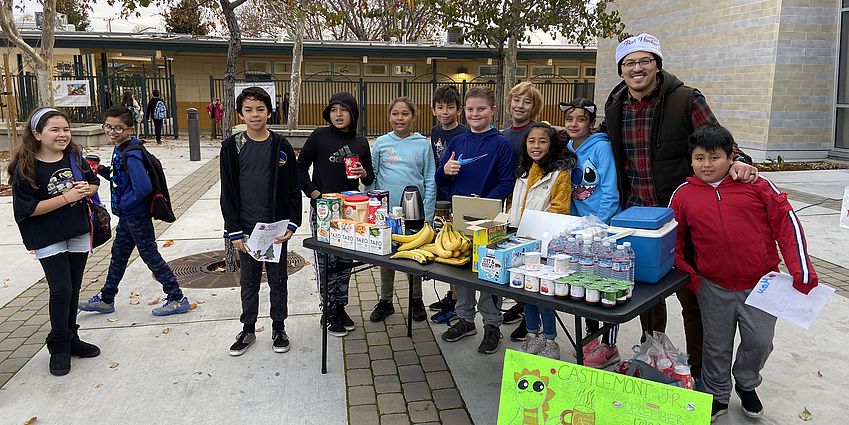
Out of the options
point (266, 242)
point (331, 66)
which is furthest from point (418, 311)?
point (331, 66)

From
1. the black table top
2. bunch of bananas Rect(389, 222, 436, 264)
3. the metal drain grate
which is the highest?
bunch of bananas Rect(389, 222, 436, 264)

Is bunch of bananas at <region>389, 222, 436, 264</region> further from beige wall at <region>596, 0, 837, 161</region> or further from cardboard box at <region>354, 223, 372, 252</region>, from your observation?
beige wall at <region>596, 0, 837, 161</region>

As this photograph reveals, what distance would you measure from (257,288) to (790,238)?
327 centimetres

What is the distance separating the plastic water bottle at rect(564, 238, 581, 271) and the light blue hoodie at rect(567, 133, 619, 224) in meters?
0.85

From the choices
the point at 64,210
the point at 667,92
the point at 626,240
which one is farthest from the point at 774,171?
the point at 64,210

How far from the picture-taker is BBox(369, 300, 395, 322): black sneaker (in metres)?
4.92

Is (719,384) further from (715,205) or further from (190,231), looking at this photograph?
(190,231)

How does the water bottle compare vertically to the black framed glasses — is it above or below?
below

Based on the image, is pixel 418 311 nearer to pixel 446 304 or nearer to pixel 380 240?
pixel 446 304

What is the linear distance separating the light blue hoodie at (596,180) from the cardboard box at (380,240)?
1.21 metres

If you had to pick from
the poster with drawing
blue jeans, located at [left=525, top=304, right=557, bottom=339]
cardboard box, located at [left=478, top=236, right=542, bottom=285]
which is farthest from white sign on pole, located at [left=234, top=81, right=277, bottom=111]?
blue jeans, located at [left=525, top=304, right=557, bottom=339]

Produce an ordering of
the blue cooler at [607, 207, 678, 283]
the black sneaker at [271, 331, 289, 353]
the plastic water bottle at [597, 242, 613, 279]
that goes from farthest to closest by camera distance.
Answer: the black sneaker at [271, 331, 289, 353] → the blue cooler at [607, 207, 678, 283] → the plastic water bottle at [597, 242, 613, 279]

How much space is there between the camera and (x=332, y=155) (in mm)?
4465

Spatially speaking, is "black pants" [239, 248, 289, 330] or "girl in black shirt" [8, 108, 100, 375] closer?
"girl in black shirt" [8, 108, 100, 375]
